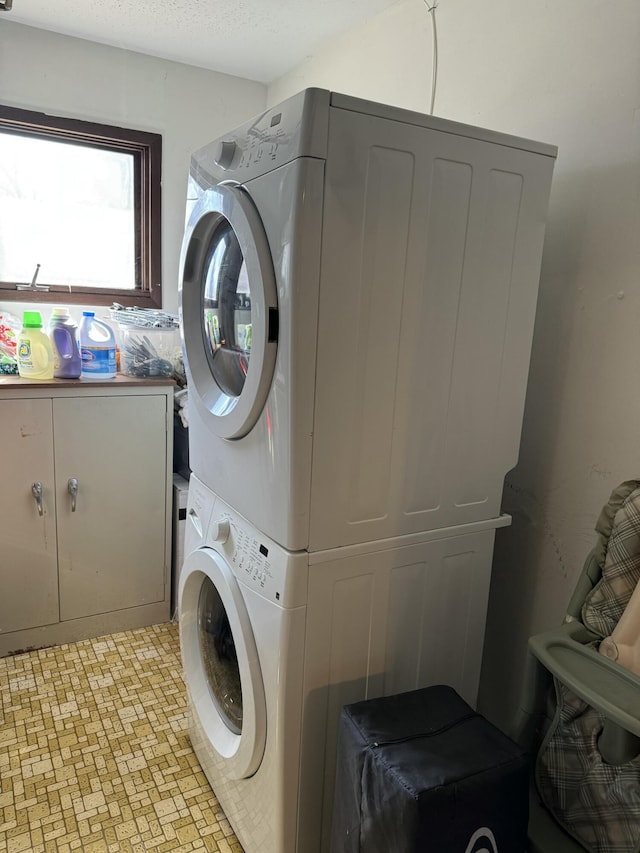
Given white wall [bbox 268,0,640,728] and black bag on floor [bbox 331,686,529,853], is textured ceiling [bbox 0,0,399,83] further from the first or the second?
black bag on floor [bbox 331,686,529,853]

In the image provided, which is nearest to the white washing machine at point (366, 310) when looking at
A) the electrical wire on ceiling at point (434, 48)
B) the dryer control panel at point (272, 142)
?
the dryer control panel at point (272, 142)

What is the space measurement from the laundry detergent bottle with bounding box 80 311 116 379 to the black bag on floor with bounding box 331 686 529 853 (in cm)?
155

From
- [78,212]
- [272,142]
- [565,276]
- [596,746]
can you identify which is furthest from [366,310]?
[78,212]

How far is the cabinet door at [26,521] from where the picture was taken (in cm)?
203

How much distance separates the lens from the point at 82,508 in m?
2.19

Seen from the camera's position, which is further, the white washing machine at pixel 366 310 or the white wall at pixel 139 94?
the white wall at pixel 139 94

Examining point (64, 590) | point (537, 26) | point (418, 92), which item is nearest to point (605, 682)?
point (537, 26)

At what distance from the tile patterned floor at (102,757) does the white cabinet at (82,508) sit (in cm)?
14

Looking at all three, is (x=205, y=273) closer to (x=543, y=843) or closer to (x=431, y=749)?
(x=431, y=749)

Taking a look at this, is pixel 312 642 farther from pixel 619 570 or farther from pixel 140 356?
pixel 140 356

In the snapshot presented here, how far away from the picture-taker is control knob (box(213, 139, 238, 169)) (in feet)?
3.99

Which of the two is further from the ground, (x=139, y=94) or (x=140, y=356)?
(x=139, y=94)

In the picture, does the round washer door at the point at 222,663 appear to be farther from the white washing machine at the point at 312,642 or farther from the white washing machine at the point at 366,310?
the white washing machine at the point at 366,310

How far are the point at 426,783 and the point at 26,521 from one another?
1.69 m
